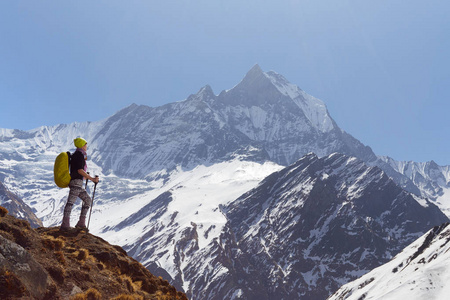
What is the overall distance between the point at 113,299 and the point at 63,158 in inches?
232

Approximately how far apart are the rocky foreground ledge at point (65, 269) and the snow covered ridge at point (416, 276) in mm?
76055

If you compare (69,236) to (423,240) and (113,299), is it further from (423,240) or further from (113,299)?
(423,240)

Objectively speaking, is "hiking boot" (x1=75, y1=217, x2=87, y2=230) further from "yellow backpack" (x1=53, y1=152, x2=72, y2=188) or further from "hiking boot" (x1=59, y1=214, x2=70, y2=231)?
"yellow backpack" (x1=53, y1=152, x2=72, y2=188)

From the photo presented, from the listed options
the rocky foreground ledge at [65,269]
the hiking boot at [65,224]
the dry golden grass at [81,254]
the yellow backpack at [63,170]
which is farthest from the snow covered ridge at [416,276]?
the yellow backpack at [63,170]

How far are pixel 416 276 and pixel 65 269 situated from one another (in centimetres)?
9677

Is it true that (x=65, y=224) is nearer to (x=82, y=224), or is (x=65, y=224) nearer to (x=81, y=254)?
(x=82, y=224)

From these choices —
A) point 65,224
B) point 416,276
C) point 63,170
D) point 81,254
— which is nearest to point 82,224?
point 65,224

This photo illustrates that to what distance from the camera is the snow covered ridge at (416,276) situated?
258ft

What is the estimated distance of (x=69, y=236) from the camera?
14.4 metres

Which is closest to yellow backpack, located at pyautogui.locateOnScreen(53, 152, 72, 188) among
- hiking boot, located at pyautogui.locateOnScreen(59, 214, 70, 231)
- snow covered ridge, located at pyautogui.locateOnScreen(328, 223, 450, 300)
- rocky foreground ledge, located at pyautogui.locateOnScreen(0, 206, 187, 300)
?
hiking boot, located at pyautogui.locateOnScreen(59, 214, 70, 231)

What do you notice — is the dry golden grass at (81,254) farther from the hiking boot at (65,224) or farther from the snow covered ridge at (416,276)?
the snow covered ridge at (416,276)

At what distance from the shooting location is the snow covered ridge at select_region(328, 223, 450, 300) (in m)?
78.7

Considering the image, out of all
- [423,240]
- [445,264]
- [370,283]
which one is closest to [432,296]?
[445,264]

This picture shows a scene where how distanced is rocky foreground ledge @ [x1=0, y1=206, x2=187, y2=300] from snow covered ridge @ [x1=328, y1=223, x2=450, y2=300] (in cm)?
7606
